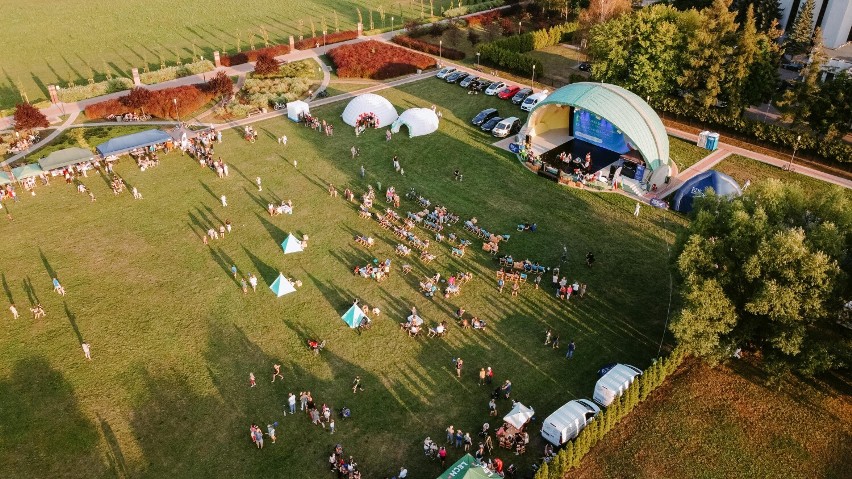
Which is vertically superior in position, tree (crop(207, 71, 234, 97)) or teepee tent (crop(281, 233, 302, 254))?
tree (crop(207, 71, 234, 97))

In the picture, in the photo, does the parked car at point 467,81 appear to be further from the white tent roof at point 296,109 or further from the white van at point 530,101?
the white tent roof at point 296,109

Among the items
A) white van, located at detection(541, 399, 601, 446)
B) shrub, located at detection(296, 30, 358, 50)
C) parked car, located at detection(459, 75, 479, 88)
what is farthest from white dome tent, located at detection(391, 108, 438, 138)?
white van, located at detection(541, 399, 601, 446)

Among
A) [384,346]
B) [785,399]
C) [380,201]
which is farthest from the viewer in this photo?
[380,201]

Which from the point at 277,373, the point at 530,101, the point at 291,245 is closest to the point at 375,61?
the point at 530,101

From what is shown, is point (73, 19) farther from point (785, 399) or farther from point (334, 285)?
point (785, 399)

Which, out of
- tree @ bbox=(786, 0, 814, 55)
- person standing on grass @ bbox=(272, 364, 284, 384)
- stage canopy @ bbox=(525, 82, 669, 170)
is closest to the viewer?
person standing on grass @ bbox=(272, 364, 284, 384)

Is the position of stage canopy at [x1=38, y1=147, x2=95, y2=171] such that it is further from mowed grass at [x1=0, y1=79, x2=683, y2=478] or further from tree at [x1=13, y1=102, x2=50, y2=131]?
tree at [x1=13, y1=102, x2=50, y2=131]

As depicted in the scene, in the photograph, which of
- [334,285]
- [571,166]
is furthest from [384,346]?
[571,166]
